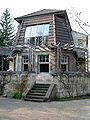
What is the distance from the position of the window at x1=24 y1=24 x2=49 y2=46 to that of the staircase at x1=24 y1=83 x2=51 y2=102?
5.56 metres

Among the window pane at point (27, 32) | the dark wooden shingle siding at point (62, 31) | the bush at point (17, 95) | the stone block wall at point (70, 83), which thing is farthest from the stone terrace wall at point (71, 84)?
the window pane at point (27, 32)

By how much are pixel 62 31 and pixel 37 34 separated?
8.91ft

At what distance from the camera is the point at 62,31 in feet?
50.4

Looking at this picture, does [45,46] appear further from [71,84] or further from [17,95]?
[17,95]

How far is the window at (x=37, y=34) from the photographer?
1512 cm

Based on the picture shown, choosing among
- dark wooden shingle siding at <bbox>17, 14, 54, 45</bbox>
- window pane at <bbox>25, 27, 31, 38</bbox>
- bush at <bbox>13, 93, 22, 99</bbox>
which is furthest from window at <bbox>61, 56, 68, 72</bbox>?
bush at <bbox>13, 93, 22, 99</bbox>

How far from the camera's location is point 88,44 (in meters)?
14.2

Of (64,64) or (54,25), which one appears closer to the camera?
(64,64)

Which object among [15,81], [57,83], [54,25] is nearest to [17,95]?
[15,81]

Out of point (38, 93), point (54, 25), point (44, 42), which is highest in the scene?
point (54, 25)

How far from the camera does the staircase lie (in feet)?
30.8

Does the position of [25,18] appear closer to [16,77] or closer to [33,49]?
[33,49]

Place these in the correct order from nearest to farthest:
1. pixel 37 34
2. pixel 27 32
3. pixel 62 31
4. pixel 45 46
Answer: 1. pixel 45 46
2. pixel 62 31
3. pixel 37 34
4. pixel 27 32

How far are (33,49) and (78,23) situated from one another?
5201mm
